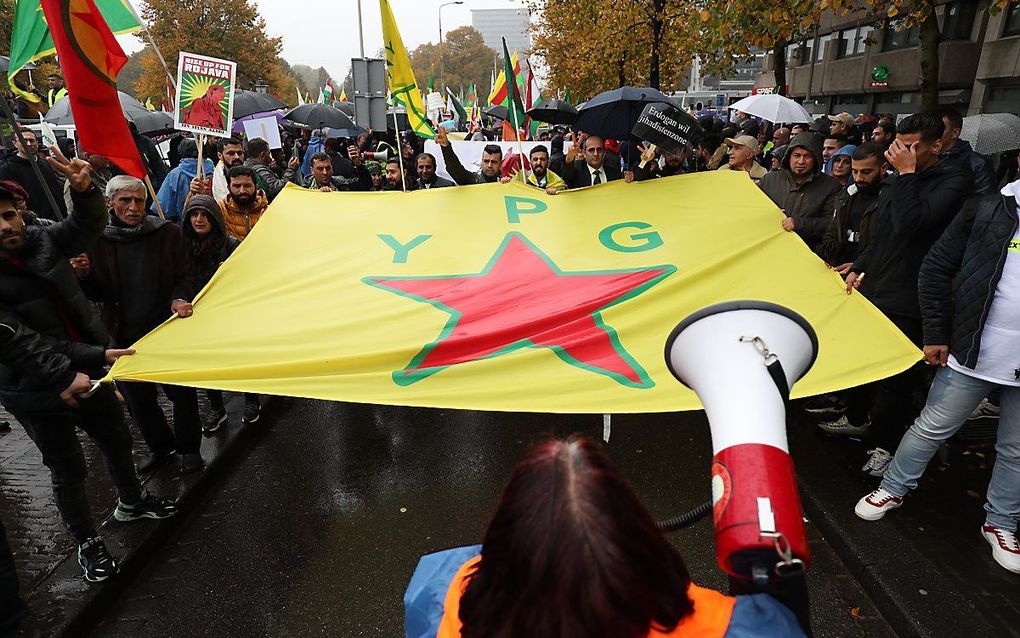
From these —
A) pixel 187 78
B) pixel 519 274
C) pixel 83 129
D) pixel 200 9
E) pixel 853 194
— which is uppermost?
pixel 200 9

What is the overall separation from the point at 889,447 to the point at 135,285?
4665mm

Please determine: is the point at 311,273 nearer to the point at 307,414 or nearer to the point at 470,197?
the point at 470,197

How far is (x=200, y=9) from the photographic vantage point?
37.2m

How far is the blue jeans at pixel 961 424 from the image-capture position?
113 inches

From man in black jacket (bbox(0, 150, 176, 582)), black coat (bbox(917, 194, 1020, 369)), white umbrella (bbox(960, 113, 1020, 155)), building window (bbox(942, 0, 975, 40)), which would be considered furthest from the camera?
building window (bbox(942, 0, 975, 40))

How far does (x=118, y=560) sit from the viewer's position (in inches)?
118

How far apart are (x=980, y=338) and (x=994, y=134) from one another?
390 centimetres

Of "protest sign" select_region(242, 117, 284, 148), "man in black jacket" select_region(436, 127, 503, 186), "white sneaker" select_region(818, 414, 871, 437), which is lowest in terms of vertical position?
"white sneaker" select_region(818, 414, 871, 437)

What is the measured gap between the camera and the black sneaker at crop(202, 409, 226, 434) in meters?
4.36

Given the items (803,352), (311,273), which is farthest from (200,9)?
(803,352)

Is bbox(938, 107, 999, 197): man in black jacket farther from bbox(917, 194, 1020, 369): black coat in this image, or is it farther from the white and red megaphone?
the white and red megaphone

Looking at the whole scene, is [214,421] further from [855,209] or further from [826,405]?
[855,209]

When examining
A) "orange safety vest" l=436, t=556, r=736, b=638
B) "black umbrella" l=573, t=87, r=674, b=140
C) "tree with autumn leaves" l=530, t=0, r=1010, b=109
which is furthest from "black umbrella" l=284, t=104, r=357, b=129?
"orange safety vest" l=436, t=556, r=736, b=638

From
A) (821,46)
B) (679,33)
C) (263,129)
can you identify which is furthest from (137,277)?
(821,46)
